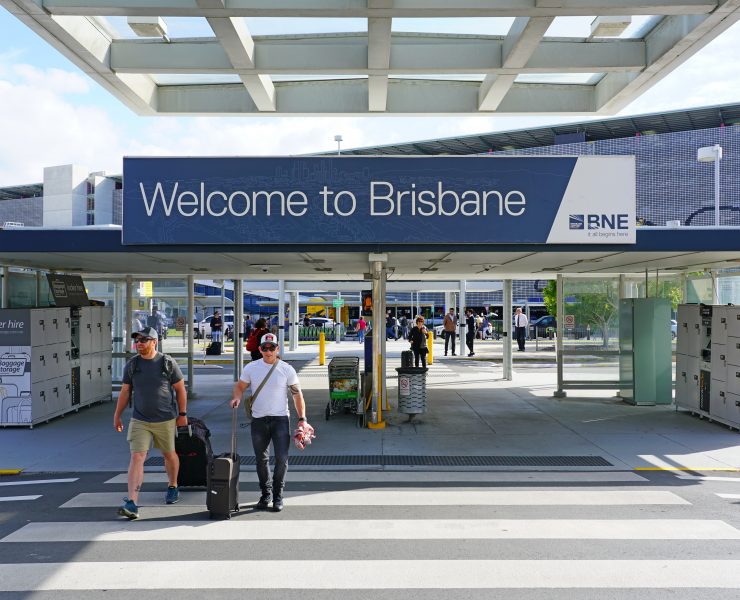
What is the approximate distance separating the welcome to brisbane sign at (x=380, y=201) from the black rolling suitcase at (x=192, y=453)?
3011mm

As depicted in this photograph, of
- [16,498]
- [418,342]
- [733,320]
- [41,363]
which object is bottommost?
[16,498]

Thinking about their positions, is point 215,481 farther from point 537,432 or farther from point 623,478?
point 537,432

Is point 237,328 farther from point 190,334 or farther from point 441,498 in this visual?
point 441,498

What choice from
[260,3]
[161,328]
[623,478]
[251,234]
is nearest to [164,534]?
[251,234]

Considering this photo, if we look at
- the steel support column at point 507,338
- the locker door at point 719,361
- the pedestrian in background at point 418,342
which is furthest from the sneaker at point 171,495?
the steel support column at point 507,338

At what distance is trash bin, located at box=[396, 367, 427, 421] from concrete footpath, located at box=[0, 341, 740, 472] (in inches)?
12.9

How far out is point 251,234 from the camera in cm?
916

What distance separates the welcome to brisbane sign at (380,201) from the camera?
9.11 m

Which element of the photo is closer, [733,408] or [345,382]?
[733,408]

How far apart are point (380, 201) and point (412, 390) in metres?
3.72

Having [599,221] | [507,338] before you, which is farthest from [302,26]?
[507,338]

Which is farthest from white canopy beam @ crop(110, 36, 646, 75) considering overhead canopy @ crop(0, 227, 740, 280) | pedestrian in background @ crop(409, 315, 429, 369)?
pedestrian in background @ crop(409, 315, 429, 369)

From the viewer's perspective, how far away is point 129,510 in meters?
6.30

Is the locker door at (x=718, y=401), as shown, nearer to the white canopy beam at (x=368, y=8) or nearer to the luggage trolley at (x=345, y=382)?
the luggage trolley at (x=345, y=382)
